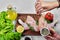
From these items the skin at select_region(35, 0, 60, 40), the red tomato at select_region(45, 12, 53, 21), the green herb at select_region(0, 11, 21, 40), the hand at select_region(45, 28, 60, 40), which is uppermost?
the skin at select_region(35, 0, 60, 40)

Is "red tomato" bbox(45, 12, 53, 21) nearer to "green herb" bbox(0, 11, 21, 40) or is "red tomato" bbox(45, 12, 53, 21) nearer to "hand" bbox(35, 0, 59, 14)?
"hand" bbox(35, 0, 59, 14)

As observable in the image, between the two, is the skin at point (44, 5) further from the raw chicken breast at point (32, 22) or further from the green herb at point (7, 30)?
the green herb at point (7, 30)

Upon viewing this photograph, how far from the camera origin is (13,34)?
3.61 feet

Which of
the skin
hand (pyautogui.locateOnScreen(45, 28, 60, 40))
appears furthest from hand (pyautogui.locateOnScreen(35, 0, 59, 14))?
hand (pyautogui.locateOnScreen(45, 28, 60, 40))

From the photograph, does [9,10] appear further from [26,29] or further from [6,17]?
[26,29]

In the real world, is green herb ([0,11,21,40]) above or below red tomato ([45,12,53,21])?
below

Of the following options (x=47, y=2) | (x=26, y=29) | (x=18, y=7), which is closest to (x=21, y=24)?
(x=26, y=29)

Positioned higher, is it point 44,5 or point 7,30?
point 44,5

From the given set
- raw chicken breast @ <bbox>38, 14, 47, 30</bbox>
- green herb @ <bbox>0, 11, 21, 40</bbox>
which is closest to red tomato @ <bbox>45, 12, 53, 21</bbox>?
raw chicken breast @ <bbox>38, 14, 47, 30</bbox>

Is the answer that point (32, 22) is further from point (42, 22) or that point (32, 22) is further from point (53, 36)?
point (53, 36)

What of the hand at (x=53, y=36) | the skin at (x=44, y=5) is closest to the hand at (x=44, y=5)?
the skin at (x=44, y=5)

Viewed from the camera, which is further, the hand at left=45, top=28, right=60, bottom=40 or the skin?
the skin

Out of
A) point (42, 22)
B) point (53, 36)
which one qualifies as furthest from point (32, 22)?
point (53, 36)

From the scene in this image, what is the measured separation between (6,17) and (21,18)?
0.11 meters
